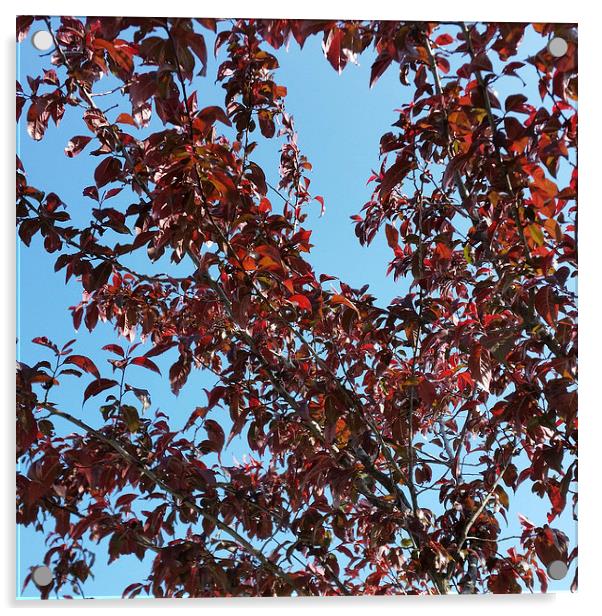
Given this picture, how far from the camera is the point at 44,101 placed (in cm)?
140

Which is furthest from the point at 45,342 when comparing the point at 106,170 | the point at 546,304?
the point at 546,304

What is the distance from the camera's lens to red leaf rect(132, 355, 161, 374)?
1.40 m

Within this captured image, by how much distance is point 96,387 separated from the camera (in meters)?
1.38

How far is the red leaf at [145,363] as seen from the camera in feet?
4.60

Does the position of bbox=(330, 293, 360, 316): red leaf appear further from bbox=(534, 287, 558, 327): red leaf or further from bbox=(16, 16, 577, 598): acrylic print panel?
bbox=(534, 287, 558, 327): red leaf

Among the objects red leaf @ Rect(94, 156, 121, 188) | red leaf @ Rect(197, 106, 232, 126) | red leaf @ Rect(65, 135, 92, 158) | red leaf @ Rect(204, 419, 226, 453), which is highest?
red leaf @ Rect(197, 106, 232, 126)

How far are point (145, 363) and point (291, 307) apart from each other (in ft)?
1.12

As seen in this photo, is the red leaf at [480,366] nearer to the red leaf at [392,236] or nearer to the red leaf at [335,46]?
the red leaf at [392,236]

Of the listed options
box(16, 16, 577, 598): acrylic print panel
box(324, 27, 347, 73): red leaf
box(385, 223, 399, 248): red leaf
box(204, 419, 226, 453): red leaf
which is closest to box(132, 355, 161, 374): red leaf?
box(16, 16, 577, 598): acrylic print panel

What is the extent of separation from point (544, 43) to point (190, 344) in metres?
1.02

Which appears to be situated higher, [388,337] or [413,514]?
[388,337]

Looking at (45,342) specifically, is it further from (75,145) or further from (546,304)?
(546,304)
